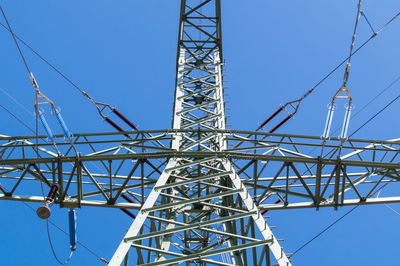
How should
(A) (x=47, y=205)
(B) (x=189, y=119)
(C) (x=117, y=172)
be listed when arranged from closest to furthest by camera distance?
(A) (x=47, y=205) < (C) (x=117, y=172) < (B) (x=189, y=119)

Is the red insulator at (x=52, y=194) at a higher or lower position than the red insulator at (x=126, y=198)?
higher

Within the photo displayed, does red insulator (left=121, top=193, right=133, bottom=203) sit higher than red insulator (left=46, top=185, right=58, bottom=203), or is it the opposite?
red insulator (left=46, top=185, right=58, bottom=203)

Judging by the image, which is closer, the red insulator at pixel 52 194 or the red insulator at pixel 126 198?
the red insulator at pixel 52 194

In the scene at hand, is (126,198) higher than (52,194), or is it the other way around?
(52,194)

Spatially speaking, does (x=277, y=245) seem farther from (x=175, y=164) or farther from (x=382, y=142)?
(x=382, y=142)

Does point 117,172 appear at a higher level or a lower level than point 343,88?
lower

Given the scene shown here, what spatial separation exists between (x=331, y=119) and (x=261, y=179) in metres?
2.56

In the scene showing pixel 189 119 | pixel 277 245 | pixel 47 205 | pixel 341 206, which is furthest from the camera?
pixel 189 119

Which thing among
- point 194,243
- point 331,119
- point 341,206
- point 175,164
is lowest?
point 194,243

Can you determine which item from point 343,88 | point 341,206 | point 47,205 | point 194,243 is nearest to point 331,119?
point 343,88

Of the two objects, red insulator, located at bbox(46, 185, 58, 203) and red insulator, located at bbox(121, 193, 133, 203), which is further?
red insulator, located at bbox(121, 193, 133, 203)

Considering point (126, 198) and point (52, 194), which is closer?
point (52, 194)

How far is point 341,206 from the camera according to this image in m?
13.5

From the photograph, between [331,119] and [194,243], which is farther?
[194,243]
